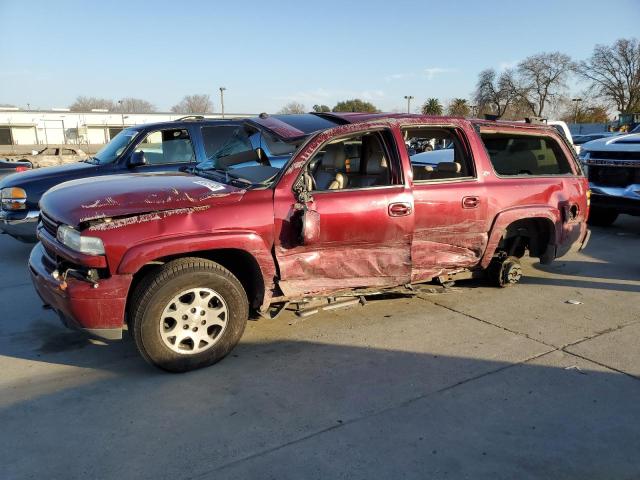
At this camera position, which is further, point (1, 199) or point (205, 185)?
point (1, 199)

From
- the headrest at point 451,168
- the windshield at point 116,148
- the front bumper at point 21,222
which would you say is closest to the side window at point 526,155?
the headrest at point 451,168

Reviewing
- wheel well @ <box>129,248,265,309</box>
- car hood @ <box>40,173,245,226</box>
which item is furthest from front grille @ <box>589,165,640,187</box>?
car hood @ <box>40,173,245,226</box>

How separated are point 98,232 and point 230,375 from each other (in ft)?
4.41

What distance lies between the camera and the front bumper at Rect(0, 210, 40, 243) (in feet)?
20.8

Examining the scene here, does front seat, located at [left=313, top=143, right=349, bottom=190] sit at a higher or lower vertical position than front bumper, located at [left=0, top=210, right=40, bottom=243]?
higher

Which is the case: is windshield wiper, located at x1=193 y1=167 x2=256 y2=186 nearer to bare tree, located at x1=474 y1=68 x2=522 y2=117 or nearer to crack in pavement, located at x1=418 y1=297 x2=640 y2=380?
crack in pavement, located at x1=418 y1=297 x2=640 y2=380

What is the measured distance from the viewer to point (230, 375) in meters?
3.62

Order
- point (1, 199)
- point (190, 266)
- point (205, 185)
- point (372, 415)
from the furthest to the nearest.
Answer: point (1, 199) < point (205, 185) < point (190, 266) < point (372, 415)

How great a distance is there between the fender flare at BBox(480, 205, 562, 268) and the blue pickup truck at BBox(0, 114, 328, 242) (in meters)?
1.96

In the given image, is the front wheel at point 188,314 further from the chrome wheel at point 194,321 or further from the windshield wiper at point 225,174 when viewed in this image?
the windshield wiper at point 225,174

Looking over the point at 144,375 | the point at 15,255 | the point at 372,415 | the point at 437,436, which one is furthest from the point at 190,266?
the point at 15,255

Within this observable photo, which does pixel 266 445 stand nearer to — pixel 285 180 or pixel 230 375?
pixel 230 375

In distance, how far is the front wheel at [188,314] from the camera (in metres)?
3.39

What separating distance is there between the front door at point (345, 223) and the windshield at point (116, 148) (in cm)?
367
